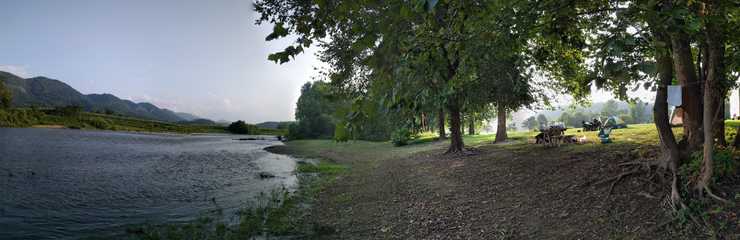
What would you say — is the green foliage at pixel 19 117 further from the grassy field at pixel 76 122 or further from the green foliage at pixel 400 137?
the green foliage at pixel 400 137

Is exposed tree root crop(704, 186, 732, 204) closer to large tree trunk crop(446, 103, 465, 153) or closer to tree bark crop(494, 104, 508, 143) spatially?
large tree trunk crop(446, 103, 465, 153)

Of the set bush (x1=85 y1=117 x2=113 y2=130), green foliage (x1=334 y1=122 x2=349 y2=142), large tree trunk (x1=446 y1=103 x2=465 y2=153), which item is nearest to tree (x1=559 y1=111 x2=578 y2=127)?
large tree trunk (x1=446 y1=103 x2=465 y2=153)

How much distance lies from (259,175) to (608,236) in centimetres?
1815

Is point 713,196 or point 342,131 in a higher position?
point 342,131

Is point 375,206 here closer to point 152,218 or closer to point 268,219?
point 268,219

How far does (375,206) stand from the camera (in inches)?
438

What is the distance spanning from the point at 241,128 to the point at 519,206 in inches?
6018

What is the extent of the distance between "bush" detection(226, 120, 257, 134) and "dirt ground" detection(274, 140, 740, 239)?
144514mm

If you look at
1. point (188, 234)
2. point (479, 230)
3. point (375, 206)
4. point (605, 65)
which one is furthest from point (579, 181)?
point (188, 234)

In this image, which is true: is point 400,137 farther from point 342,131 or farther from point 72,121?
point 72,121

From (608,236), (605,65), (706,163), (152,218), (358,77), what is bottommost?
(152,218)

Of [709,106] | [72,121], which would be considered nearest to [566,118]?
[709,106]

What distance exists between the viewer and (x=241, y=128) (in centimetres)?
15088

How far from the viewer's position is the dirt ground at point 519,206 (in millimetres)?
6742
